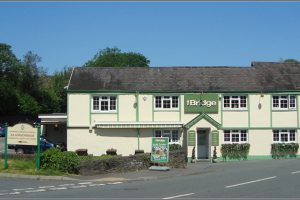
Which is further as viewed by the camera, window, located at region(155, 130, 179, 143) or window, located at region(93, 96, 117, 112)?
window, located at region(155, 130, 179, 143)

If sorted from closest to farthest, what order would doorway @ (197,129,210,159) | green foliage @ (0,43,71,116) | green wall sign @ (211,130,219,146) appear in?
green wall sign @ (211,130,219,146) < doorway @ (197,129,210,159) < green foliage @ (0,43,71,116)

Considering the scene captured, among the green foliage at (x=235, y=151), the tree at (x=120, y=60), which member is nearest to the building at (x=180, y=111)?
the green foliage at (x=235, y=151)

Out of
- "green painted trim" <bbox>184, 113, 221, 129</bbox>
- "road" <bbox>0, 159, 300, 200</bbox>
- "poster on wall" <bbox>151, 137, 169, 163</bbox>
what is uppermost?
"green painted trim" <bbox>184, 113, 221, 129</bbox>

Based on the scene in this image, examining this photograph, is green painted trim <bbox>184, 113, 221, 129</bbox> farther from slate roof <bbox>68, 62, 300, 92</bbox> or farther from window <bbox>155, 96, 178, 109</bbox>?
slate roof <bbox>68, 62, 300, 92</bbox>

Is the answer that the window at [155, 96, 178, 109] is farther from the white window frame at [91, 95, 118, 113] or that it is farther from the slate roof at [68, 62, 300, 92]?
the white window frame at [91, 95, 118, 113]

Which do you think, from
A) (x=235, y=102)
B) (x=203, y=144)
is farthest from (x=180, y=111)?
(x=235, y=102)

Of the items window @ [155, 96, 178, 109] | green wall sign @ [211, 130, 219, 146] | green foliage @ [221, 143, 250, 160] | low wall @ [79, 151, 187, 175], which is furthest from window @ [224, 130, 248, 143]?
low wall @ [79, 151, 187, 175]

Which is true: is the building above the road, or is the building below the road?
above

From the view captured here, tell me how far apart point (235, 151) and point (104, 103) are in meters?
10.6

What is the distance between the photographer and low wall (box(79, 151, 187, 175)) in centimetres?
2362

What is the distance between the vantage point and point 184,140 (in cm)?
3872

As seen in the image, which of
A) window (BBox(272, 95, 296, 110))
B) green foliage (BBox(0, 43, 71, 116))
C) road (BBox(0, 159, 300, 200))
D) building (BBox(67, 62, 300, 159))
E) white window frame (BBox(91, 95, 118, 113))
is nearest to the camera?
road (BBox(0, 159, 300, 200))

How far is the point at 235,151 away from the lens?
38625 millimetres

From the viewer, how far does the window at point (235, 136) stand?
39.1 meters
